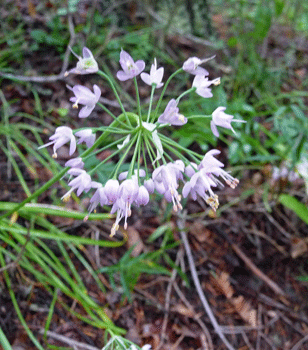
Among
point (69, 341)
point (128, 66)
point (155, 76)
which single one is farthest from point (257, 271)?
point (128, 66)

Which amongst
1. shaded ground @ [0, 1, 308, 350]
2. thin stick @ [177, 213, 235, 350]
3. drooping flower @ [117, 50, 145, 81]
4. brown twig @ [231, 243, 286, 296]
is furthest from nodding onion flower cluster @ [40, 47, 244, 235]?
brown twig @ [231, 243, 286, 296]

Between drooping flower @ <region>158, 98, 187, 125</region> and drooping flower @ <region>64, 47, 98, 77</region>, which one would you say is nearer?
drooping flower @ <region>158, 98, 187, 125</region>

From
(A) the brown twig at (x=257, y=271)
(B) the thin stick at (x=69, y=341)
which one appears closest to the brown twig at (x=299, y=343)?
(A) the brown twig at (x=257, y=271)

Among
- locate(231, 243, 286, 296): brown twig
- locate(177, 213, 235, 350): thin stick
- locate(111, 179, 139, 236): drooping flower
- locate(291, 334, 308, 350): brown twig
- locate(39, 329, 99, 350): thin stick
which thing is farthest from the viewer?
locate(231, 243, 286, 296): brown twig

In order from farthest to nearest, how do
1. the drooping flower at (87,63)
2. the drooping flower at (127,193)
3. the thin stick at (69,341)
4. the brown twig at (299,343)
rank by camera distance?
the brown twig at (299,343) → the thin stick at (69,341) → the drooping flower at (87,63) → the drooping flower at (127,193)

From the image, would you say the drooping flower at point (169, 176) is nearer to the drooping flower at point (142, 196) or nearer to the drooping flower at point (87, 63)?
the drooping flower at point (142, 196)

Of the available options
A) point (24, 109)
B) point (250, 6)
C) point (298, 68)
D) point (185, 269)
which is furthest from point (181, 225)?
point (250, 6)

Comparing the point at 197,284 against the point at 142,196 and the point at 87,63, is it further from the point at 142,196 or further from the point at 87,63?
the point at 87,63

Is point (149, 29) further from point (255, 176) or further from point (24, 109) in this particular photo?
point (255, 176)

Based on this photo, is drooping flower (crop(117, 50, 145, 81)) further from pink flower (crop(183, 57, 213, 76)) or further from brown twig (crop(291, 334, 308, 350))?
brown twig (crop(291, 334, 308, 350))
